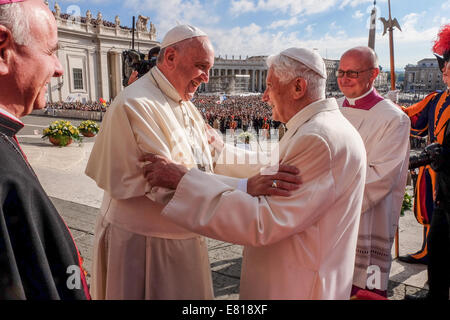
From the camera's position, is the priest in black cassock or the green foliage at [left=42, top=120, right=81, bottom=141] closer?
the priest in black cassock

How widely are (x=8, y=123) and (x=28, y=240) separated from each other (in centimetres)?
42

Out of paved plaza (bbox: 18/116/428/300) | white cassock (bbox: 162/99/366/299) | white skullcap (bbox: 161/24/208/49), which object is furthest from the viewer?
paved plaza (bbox: 18/116/428/300)

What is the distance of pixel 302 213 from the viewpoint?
5.01 ft

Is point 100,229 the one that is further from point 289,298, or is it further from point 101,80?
point 101,80

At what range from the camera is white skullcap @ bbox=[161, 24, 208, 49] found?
2.09 metres

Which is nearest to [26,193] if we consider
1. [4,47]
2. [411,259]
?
[4,47]

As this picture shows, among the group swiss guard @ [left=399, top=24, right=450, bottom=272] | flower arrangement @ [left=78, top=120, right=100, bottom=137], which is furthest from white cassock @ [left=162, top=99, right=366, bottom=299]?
flower arrangement @ [left=78, top=120, right=100, bottom=137]

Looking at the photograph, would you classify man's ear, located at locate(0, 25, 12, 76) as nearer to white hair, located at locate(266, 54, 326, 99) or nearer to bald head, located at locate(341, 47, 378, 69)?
white hair, located at locate(266, 54, 326, 99)

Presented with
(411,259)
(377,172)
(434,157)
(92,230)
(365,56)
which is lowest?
(411,259)

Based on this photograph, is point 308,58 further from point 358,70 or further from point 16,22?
point 358,70

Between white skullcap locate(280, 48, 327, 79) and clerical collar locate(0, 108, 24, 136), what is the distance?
1.25m

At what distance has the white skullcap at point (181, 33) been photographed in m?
2.09

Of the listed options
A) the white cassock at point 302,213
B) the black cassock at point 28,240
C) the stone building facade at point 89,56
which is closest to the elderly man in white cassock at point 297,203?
the white cassock at point 302,213
